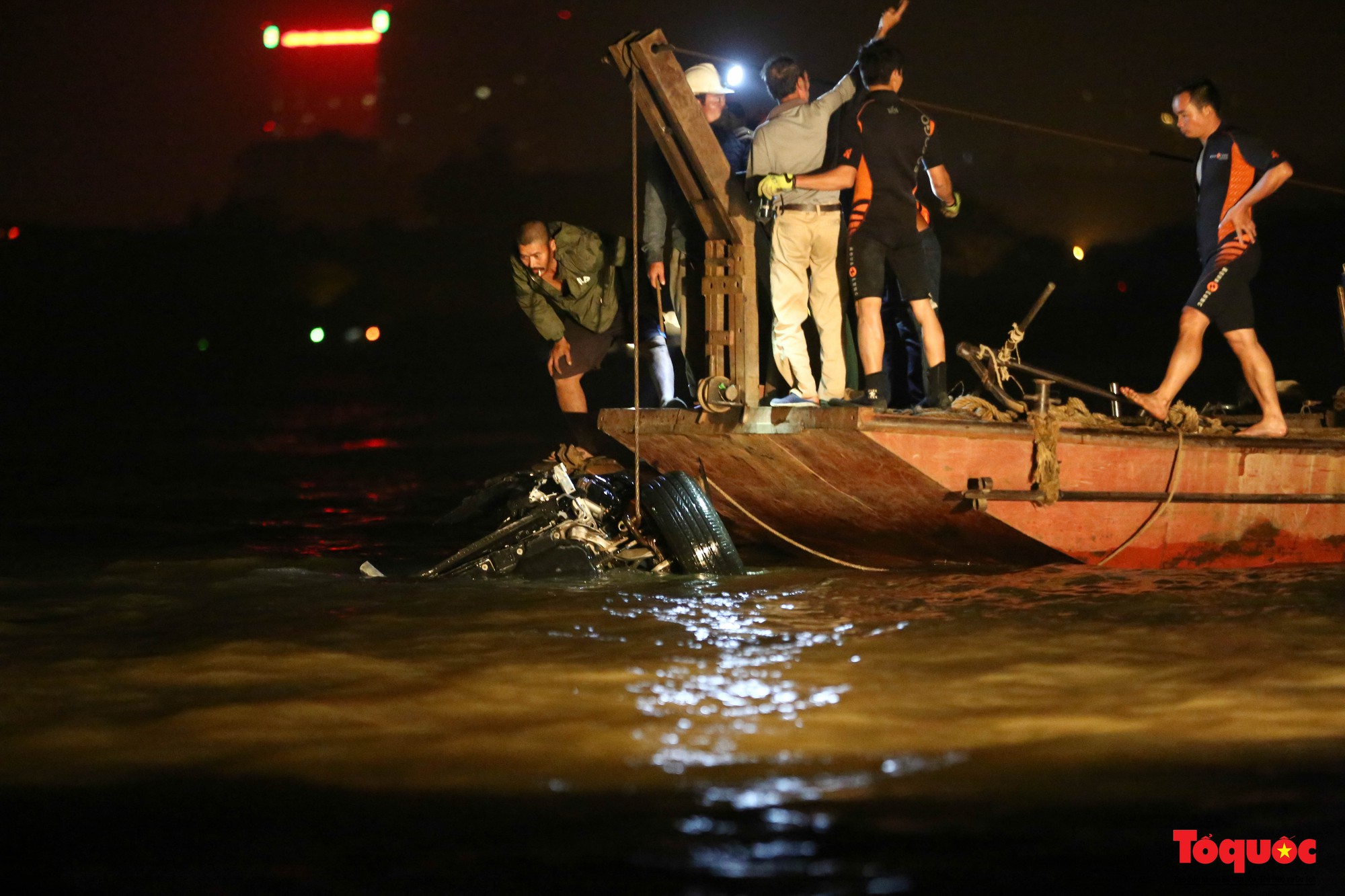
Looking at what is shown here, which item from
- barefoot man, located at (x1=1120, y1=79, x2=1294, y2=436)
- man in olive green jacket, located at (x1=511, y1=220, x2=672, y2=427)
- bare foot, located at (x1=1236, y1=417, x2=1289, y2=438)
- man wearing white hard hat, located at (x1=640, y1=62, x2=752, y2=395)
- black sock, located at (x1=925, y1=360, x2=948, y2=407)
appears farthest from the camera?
man in olive green jacket, located at (x1=511, y1=220, x2=672, y2=427)

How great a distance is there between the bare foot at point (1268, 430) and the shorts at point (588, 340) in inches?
159

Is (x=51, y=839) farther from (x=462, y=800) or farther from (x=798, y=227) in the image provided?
(x=798, y=227)

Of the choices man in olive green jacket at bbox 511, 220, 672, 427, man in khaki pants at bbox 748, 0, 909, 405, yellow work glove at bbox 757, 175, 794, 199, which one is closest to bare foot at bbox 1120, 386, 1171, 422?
man in khaki pants at bbox 748, 0, 909, 405

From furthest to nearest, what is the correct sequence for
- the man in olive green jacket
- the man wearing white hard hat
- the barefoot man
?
the man in olive green jacket < the man wearing white hard hat < the barefoot man

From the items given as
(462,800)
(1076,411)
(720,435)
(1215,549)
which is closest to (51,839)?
(462,800)

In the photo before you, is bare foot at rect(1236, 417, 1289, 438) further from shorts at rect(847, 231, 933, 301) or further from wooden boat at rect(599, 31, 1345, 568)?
shorts at rect(847, 231, 933, 301)

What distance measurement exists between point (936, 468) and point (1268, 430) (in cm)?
223

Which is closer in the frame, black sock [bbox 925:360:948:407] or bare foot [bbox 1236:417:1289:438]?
black sock [bbox 925:360:948:407]

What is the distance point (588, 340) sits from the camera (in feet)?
30.0

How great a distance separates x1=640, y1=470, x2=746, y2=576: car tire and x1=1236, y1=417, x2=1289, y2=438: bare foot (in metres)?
3.15

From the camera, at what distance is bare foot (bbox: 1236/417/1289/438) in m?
7.83

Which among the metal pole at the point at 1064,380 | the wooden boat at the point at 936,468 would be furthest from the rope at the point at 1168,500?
the metal pole at the point at 1064,380

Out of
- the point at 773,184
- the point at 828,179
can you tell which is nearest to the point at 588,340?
the point at 773,184

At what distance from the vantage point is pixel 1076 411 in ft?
25.4
